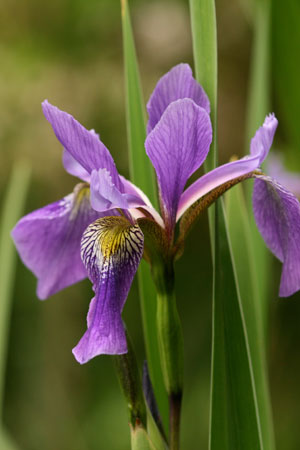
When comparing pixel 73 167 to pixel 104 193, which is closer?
pixel 104 193

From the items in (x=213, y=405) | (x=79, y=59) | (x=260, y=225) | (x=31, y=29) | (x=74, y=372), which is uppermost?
(x=31, y=29)

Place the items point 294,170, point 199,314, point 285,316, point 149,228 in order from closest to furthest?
point 149,228 → point 294,170 → point 285,316 → point 199,314

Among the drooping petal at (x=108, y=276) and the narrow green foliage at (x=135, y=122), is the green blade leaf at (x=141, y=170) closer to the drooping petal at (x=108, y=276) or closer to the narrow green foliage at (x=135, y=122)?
the narrow green foliage at (x=135, y=122)

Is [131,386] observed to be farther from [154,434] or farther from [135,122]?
[135,122]

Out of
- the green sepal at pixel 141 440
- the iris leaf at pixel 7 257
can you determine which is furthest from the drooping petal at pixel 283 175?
the green sepal at pixel 141 440

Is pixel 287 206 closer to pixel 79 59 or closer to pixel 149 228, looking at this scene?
pixel 149 228

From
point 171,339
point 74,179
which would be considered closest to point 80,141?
point 171,339

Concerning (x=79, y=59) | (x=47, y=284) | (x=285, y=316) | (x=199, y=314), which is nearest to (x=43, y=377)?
(x=199, y=314)
